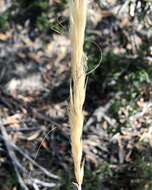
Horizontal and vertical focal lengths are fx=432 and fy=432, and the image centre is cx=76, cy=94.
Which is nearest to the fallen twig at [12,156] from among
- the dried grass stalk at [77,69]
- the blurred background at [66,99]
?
the blurred background at [66,99]

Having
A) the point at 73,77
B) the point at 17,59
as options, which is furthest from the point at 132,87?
the point at 73,77

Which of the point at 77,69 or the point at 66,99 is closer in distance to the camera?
the point at 77,69

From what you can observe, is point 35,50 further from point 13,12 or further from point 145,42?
point 145,42

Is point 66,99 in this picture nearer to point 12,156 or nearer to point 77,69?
Answer: point 12,156

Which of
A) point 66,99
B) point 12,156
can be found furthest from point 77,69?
point 66,99

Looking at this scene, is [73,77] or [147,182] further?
[147,182]

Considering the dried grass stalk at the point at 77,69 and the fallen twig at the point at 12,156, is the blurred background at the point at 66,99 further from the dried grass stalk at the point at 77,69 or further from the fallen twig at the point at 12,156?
the dried grass stalk at the point at 77,69

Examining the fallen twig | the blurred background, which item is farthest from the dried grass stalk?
the fallen twig
